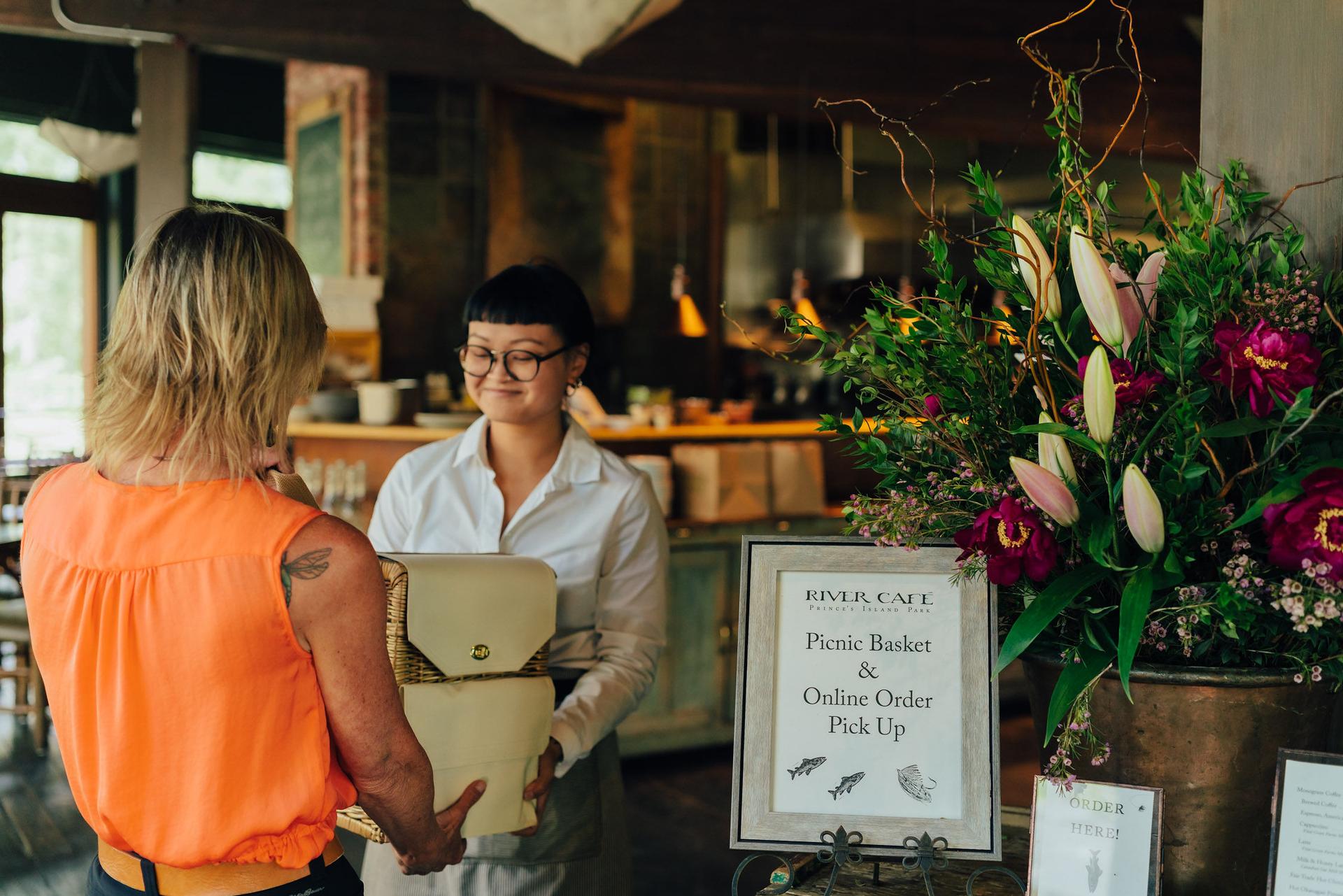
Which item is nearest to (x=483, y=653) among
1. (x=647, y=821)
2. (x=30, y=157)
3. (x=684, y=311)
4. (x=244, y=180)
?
(x=647, y=821)

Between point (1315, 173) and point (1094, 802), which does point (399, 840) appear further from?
point (1315, 173)

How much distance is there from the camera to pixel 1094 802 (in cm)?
119

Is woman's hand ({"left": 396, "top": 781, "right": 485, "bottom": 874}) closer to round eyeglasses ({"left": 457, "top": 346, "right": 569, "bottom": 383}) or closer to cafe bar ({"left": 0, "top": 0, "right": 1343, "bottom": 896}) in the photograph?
cafe bar ({"left": 0, "top": 0, "right": 1343, "bottom": 896})

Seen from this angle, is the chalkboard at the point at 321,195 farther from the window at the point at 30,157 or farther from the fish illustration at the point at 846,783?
the fish illustration at the point at 846,783

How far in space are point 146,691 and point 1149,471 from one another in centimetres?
106

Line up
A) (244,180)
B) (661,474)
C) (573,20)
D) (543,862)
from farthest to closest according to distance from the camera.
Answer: (244,180) → (661,474) → (573,20) → (543,862)

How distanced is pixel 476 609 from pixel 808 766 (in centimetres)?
57

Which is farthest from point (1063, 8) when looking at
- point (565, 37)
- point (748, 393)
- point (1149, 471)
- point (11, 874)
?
point (11, 874)

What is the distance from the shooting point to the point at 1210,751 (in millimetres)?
1181

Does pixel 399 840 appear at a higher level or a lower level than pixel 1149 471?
lower

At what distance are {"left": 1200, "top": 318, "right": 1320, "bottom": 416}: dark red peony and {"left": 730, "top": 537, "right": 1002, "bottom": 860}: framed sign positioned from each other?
1.18 feet

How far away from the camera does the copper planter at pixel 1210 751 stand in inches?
46.3

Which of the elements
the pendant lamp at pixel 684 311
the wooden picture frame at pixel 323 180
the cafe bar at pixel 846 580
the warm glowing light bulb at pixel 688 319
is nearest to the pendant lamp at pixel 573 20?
the cafe bar at pixel 846 580

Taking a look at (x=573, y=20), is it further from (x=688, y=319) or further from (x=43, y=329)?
(x=688, y=319)
